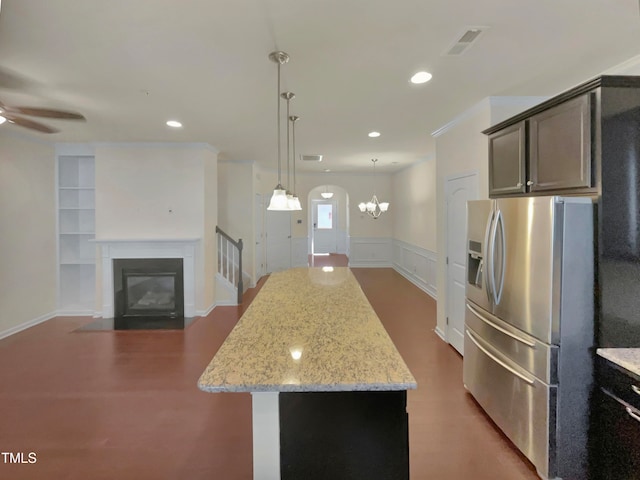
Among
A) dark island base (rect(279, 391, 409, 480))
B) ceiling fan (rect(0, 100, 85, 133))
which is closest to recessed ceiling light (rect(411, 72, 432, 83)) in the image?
dark island base (rect(279, 391, 409, 480))

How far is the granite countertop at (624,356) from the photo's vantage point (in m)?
1.56

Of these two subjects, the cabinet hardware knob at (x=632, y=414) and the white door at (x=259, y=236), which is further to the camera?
the white door at (x=259, y=236)

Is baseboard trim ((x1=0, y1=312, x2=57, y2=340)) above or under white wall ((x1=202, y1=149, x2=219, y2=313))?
under

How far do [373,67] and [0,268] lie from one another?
5092 mm

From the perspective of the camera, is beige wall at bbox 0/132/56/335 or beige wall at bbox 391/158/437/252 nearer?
beige wall at bbox 0/132/56/335

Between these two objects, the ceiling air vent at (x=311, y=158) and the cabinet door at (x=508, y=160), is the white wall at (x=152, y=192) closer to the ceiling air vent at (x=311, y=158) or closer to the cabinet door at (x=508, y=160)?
the ceiling air vent at (x=311, y=158)

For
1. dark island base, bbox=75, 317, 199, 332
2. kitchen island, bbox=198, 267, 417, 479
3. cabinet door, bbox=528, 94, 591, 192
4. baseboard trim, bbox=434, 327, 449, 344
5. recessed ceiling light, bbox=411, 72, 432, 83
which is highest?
recessed ceiling light, bbox=411, 72, 432, 83

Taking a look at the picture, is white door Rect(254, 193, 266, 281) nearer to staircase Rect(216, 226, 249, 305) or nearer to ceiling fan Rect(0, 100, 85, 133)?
staircase Rect(216, 226, 249, 305)

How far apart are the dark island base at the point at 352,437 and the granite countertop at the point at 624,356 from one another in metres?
1.24

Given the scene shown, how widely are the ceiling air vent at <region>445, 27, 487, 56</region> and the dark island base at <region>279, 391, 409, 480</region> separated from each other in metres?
2.04

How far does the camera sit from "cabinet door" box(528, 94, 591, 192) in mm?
1820

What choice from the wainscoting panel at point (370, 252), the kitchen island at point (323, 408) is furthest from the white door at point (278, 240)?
the kitchen island at point (323, 408)

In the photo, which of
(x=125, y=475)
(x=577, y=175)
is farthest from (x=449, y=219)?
(x=125, y=475)

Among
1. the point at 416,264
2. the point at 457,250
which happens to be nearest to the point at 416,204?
the point at 416,264
